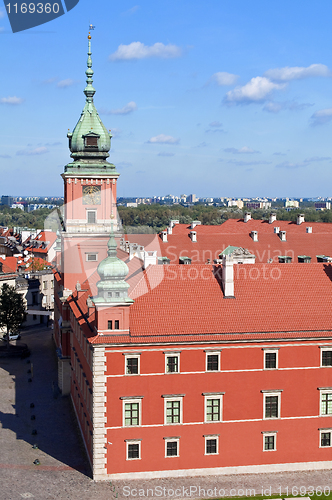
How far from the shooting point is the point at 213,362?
39.1 metres

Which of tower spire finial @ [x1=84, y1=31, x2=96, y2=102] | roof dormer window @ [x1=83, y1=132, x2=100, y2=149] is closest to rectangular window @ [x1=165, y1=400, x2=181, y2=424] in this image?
roof dormer window @ [x1=83, y1=132, x2=100, y2=149]

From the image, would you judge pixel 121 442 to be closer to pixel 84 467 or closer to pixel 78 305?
pixel 84 467

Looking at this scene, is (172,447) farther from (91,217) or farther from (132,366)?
(91,217)

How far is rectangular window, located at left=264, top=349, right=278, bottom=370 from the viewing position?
39531 millimetres

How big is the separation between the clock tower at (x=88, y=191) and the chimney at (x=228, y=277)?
61.5ft

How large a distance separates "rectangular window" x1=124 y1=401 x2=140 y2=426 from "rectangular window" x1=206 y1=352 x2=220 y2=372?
4902 mm

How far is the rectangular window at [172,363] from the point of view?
3866 cm

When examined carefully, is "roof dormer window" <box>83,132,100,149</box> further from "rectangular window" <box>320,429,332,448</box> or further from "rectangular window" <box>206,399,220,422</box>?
"rectangular window" <box>320,429,332,448</box>

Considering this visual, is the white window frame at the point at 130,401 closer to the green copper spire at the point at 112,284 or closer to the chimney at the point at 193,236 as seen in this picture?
the green copper spire at the point at 112,284

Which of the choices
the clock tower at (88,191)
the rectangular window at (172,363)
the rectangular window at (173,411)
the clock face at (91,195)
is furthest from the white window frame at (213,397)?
the clock face at (91,195)

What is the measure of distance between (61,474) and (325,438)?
17.0 m

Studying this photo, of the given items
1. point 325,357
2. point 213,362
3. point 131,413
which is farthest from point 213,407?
point 325,357

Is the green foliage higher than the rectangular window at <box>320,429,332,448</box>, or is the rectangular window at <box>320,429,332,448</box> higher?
the green foliage

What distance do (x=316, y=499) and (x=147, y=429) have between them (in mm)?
10634
